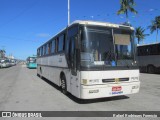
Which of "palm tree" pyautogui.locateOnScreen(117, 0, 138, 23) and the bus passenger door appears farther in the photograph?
"palm tree" pyautogui.locateOnScreen(117, 0, 138, 23)

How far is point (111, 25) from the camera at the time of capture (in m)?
8.93

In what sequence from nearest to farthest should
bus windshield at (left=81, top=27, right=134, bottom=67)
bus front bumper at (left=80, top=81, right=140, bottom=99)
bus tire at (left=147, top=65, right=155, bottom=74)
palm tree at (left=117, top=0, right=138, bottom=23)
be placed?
bus front bumper at (left=80, top=81, right=140, bottom=99) → bus windshield at (left=81, top=27, right=134, bottom=67) → bus tire at (left=147, top=65, right=155, bottom=74) → palm tree at (left=117, top=0, right=138, bottom=23)

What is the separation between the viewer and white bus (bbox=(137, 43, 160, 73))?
2400 cm

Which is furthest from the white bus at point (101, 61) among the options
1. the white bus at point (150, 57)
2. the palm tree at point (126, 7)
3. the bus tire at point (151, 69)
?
the palm tree at point (126, 7)

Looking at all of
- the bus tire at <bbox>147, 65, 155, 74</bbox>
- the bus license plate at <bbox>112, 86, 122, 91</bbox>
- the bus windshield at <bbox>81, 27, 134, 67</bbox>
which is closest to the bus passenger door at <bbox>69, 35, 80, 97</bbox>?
the bus windshield at <bbox>81, 27, 134, 67</bbox>

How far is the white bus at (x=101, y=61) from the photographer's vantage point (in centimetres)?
815

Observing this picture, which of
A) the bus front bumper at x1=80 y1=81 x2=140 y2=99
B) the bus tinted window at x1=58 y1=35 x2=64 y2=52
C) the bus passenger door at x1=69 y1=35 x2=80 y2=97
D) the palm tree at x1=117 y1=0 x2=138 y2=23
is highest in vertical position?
the palm tree at x1=117 y1=0 x2=138 y2=23

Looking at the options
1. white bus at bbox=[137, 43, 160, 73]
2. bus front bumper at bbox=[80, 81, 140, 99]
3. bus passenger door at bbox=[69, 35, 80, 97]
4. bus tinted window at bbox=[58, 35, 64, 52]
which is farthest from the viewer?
white bus at bbox=[137, 43, 160, 73]

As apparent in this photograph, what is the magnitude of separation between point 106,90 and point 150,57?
709 inches

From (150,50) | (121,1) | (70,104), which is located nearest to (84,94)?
(70,104)

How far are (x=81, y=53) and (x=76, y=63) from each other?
500 mm

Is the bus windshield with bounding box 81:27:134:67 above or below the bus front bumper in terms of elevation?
above

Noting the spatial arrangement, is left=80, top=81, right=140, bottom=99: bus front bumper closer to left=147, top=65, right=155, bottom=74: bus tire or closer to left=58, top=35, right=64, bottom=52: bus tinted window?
left=58, top=35, right=64, bottom=52: bus tinted window

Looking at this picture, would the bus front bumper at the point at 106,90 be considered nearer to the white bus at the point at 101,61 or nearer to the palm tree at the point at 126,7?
the white bus at the point at 101,61
